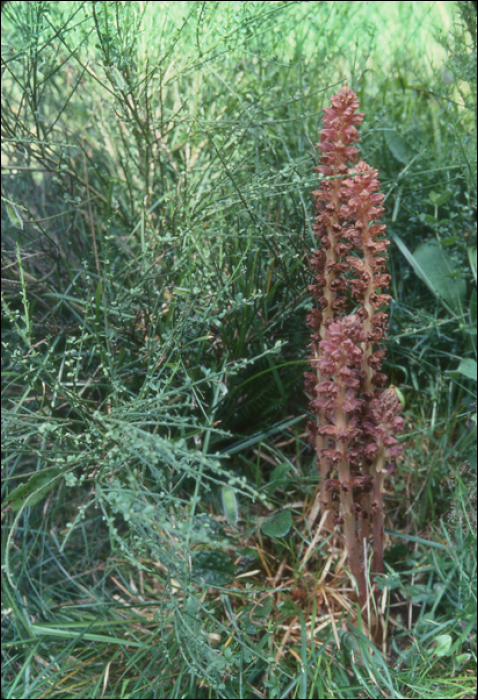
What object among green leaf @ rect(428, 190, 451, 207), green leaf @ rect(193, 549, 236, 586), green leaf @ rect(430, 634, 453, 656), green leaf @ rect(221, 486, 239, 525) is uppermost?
green leaf @ rect(428, 190, 451, 207)

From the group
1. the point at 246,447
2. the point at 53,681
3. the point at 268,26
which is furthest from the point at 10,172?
the point at 53,681

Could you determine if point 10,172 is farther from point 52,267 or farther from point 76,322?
point 76,322

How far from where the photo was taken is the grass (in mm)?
1226

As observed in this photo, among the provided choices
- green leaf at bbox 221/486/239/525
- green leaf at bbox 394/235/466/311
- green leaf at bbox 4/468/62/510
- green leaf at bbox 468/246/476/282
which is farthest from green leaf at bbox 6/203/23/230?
green leaf at bbox 468/246/476/282

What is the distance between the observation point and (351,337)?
1151 millimetres

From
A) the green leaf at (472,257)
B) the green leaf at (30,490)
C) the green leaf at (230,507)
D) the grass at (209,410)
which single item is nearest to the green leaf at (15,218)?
the grass at (209,410)

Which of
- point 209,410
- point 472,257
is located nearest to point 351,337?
point 209,410

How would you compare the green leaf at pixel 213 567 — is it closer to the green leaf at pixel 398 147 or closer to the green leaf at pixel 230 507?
the green leaf at pixel 230 507

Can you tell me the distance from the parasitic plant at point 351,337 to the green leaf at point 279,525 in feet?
0.39

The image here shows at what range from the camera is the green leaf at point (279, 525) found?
1.31 meters

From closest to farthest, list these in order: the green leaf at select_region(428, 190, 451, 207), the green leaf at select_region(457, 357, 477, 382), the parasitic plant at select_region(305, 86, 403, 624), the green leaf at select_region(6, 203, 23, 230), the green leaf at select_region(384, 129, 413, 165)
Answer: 1. the parasitic plant at select_region(305, 86, 403, 624)
2. the green leaf at select_region(6, 203, 23, 230)
3. the green leaf at select_region(457, 357, 477, 382)
4. the green leaf at select_region(428, 190, 451, 207)
5. the green leaf at select_region(384, 129, 413, 165)

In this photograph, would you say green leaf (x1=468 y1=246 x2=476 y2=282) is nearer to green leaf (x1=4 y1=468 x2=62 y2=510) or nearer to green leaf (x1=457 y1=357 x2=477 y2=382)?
green leaf (x1=457 y1=357 x2=477 y2=382)

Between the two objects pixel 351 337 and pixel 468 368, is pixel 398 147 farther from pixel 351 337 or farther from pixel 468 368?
pixel 351 337

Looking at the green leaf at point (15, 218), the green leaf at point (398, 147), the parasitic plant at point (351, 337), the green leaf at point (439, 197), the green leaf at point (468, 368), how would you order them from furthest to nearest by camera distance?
the green leaf at point (398, 147) < the green leaf at point (439, 197) < the green leaf at point (468, 368) < the green leaf at point (15, 218) < the parasitic plant at point (351, 337)
